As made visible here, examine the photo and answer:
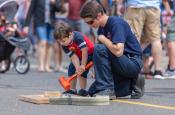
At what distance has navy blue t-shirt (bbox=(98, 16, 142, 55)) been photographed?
8.66 m

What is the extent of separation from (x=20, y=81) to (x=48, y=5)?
3.83 meters

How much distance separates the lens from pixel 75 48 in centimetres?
930

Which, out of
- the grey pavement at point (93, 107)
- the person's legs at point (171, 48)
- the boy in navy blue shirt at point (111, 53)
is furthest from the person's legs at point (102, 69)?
the person's legs at point (171, 48)

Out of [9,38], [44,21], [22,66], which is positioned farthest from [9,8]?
[22,66]

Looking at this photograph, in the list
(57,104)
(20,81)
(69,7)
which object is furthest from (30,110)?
(69,7)

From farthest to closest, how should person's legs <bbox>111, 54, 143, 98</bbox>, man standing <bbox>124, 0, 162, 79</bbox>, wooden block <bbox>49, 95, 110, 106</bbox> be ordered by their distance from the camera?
man standing <bbox>124, 0, 162, 79</bbox>
person's legs <bbox>111, 54, 143, 98</bbox>
wooden block <bbox>49, 95, 110, 106</bbox>

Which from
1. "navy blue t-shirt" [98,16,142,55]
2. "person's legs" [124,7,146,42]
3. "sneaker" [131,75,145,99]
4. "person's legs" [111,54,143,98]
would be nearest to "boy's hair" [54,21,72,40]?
"navy blue t-shirt" [98,16,142,55]

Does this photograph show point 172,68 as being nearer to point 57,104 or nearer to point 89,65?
point 89,65

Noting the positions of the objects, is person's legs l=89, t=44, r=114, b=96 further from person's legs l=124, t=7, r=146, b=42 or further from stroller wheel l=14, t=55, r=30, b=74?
stroller wheel l=14, t=55, r=30, b=74

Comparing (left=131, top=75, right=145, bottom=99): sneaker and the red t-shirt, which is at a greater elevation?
the red t-shirt

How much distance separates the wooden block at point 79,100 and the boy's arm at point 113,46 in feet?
1.68

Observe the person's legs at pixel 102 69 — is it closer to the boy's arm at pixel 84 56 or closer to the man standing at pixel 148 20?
the boy's arm at pixel 84 56

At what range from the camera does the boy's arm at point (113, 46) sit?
852 centimetres

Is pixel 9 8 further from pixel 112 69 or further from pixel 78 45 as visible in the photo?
pixel 112 69
